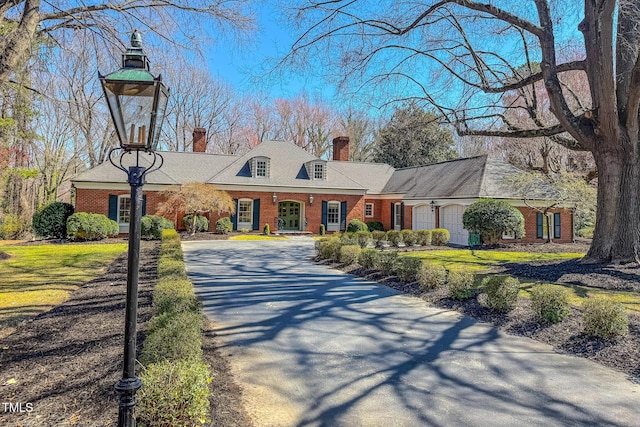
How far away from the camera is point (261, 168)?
2362cm

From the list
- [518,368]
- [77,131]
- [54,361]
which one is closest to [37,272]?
[54,361]

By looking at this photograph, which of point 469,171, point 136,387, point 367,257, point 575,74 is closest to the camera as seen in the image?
point 136,387

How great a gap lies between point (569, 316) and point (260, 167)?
65.0ft

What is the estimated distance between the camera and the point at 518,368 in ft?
14.1

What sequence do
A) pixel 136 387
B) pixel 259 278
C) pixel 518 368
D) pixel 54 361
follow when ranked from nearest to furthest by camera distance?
1. pixel 136 387
2. pixel 54 361
3. pixel 518 368
4. pixel 259 278

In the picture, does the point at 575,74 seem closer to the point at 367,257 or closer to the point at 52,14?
the point at 367,257

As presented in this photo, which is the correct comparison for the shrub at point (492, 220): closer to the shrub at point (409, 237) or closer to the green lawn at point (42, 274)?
the shrub at point (409, 237)

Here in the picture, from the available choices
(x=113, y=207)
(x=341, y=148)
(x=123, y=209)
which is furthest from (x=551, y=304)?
(x=341, y=148)

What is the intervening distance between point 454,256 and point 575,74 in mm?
9763

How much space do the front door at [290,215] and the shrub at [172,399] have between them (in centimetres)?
2187

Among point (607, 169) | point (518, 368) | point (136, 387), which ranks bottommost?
point (518, 368)

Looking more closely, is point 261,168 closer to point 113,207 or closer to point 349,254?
point 113,207

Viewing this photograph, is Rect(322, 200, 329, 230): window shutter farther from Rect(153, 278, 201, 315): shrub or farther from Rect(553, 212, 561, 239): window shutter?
Rect(153, 278, 201, 315): shrub

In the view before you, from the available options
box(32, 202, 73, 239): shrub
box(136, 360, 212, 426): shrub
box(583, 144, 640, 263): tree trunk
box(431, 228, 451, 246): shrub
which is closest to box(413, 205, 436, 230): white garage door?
box(431, 228, 451, 246): shrub
